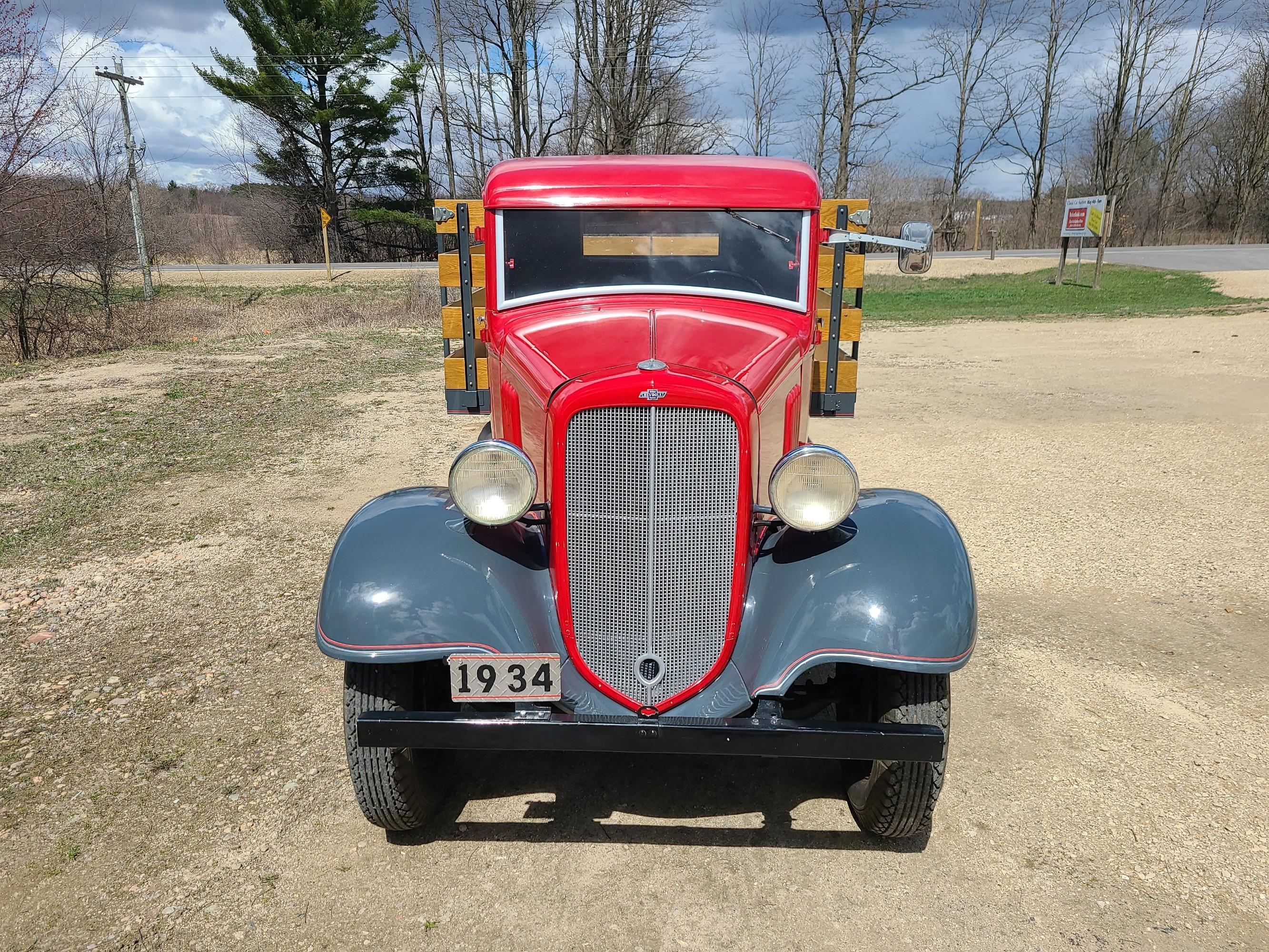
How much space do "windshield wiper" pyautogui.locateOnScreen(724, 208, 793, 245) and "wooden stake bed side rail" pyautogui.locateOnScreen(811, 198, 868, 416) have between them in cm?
88

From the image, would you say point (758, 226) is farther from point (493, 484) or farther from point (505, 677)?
point (505, 677)

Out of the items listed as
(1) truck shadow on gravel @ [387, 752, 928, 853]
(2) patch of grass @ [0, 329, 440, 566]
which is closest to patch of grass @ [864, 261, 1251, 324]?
(2) patch of grass @ [0, 329, 440, 566]

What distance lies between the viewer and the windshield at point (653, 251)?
3496mm

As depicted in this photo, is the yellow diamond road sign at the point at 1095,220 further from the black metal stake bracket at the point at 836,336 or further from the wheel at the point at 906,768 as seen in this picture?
the wheel at the point at 906,768

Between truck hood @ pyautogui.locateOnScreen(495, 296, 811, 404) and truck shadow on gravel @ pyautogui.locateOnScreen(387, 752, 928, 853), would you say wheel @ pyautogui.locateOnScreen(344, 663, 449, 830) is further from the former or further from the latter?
truck hood @ pyautogui.locateOnScreen(495, 296, 811, 404)

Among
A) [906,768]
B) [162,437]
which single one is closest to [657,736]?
[906,768]

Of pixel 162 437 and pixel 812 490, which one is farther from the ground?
pixel 812 490

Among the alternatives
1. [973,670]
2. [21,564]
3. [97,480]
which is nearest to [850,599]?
[973,670]

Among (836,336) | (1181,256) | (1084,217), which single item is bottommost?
(836,336)

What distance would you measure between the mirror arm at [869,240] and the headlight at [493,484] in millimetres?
2223

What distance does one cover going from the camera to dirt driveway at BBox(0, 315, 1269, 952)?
2.45 metres

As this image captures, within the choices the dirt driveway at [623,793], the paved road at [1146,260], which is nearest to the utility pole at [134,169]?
the paved road at [1146,260]

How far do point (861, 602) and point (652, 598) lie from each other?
62 centimetres

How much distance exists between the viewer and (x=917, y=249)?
443 centimetres
